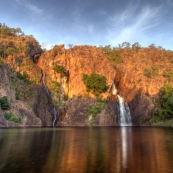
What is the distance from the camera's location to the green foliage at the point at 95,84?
60031 mm

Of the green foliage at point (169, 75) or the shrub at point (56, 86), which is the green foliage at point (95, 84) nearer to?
the shrub at point (56, 86)

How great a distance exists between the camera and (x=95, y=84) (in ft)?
197

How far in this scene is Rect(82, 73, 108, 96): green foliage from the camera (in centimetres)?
6003

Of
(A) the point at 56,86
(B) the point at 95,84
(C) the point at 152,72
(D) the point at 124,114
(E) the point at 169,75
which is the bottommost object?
(D) the point at 124,114

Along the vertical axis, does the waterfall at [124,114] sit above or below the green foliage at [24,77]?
below

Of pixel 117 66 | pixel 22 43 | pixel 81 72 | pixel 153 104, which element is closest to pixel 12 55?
pixel 22 43

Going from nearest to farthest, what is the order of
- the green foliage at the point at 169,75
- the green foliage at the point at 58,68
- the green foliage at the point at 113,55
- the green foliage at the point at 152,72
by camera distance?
1. the green foliage at the point at 58,68
2. the green foliage at the point at 169,75
3. the green foliage at the point at 152,72
4. the green foliage at the point at 113,55

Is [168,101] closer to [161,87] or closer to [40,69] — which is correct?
[161,87]

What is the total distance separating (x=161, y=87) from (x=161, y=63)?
591 inches

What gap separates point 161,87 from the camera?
6331 centimetres

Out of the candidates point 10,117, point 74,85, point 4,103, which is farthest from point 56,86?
point 10,117

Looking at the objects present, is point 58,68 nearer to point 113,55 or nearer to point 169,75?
point 113,55

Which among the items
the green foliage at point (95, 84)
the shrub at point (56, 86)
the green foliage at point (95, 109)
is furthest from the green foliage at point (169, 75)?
the shrub at point (56, 86)

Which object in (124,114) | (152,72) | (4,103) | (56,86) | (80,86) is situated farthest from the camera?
(152,72)
